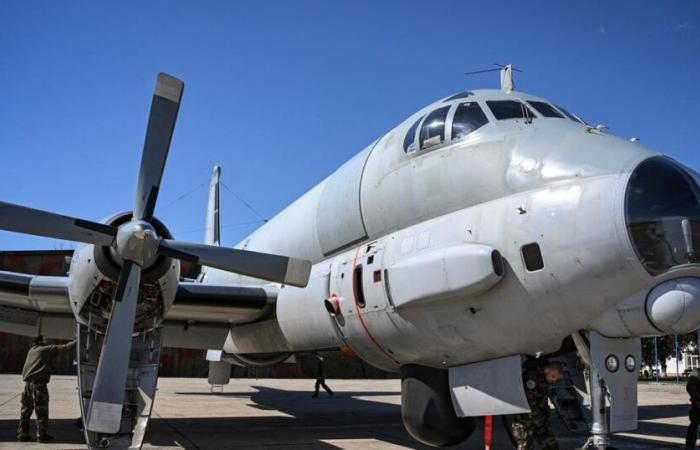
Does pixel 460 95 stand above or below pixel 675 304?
above

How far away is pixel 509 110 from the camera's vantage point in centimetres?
761

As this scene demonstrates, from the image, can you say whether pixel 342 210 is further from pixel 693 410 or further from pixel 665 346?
pixel 665 346

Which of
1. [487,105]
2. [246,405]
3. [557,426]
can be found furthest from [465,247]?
[246,405]

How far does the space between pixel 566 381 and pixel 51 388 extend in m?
21.6

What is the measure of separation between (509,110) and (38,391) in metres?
8.59

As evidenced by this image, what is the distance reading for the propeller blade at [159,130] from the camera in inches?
345

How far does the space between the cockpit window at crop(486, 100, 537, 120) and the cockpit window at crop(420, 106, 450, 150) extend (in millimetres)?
631

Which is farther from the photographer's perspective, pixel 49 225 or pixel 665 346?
pixel 665 346

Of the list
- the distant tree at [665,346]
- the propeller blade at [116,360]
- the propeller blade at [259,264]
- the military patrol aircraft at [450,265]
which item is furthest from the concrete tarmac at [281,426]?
the distant tree at [665,346]

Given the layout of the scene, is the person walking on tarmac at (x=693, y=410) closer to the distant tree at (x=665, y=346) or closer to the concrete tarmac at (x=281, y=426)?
the concrete tarmac at (x=281, y=426)

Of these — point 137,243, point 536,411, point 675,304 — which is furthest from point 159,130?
point 675,304

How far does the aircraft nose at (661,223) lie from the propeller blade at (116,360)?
6221mm

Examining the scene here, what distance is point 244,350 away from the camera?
13.0m

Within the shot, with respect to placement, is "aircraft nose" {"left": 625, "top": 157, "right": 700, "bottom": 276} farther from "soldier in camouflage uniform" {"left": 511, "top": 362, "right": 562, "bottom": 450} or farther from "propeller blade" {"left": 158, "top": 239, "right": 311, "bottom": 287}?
"propeller blade" {"left": 158, "top": 239, "right": 311, "bottom": 287}
